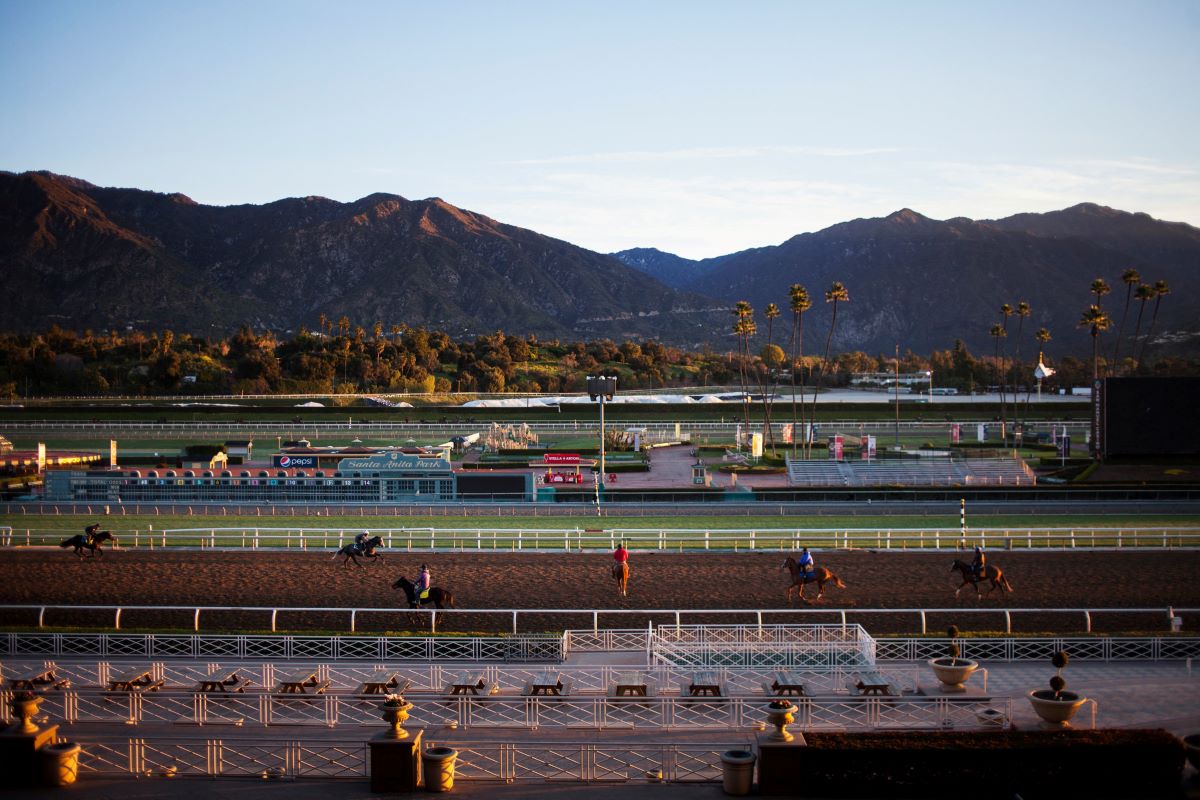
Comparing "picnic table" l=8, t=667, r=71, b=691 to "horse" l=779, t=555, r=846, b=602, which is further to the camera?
"horse" l=779, t=555, r=846, b=602

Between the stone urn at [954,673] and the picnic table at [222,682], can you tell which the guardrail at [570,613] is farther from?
the stone urn at [954,673]

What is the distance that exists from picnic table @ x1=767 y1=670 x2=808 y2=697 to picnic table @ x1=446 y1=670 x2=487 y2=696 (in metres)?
4.37

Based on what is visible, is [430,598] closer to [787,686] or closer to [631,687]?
[631,687]

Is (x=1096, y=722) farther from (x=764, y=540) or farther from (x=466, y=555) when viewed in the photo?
(x=466, y=555)

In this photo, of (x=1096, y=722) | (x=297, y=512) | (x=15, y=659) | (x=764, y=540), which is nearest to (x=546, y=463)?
(x=297, y=512)

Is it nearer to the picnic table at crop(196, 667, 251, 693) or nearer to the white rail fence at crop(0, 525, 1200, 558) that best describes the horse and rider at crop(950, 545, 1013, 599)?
the white rail fence at crop(0, 525, 1200, 558)

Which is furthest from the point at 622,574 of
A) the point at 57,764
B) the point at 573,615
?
the point at 57,764

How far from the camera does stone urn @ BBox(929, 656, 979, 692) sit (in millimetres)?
14758

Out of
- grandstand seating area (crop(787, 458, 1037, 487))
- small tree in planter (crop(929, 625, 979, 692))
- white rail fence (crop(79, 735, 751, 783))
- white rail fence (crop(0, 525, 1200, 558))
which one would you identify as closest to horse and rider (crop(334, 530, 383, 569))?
Answer: white rail fence (crop(0, 525, 1200, 558))

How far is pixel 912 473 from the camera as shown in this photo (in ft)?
154

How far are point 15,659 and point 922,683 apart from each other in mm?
15414

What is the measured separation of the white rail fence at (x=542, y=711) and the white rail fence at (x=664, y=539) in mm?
14029

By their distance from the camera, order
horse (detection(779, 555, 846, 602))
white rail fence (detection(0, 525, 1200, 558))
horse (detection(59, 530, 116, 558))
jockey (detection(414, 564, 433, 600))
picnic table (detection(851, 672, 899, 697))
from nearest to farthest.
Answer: picnic table (detection(851, 672, 899, 697)) → jockey (detection(414, 564, 433, 600)) → horse (detection(779, 555, 846, 602)) → horse (detection(59, 530, 116, 558)) → white rail fence (detection(0, 525, 1200, 558))

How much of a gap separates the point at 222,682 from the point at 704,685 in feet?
23.8
